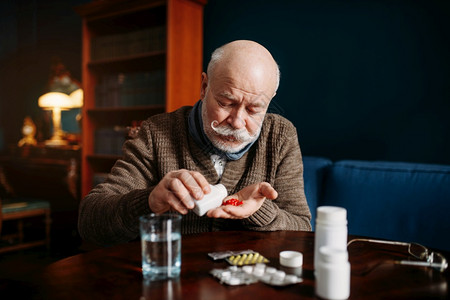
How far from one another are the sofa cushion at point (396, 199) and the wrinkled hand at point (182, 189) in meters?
1.03

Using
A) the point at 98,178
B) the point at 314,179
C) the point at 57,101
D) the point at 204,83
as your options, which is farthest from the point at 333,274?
the point at 57,101

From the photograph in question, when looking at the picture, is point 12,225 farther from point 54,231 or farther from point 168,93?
point 168,93

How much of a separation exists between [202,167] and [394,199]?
2.78 ft

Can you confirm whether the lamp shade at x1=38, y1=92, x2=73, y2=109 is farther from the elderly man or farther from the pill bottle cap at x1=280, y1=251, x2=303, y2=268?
the pill bottle cap at x1=280, y1=251, x2=303, y2=268

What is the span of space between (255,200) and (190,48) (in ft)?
6.70

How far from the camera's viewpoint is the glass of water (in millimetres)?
723

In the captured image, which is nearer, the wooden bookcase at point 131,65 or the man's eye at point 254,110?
the man's eye at point 254,110

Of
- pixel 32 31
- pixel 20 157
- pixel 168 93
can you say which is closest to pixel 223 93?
pixel 168 93

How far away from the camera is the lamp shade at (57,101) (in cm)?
391

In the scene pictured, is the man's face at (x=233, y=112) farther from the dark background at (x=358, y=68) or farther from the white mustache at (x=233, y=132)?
the dark background at (x=358, y=68)

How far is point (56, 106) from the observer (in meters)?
3.93

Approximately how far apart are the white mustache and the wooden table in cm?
41

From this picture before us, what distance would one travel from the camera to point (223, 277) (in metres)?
0.72

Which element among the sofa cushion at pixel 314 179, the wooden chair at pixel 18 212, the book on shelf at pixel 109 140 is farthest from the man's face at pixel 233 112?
the wooden chair at pixel 18 212
